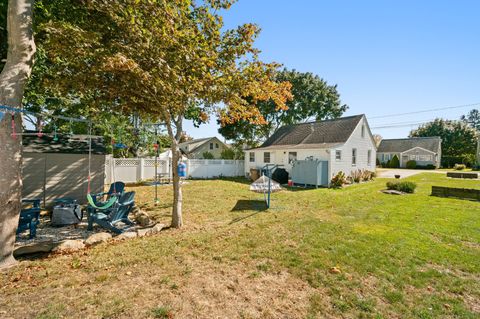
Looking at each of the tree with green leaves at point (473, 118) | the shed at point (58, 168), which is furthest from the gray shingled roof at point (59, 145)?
the tree with green leaves at point (473, 118)

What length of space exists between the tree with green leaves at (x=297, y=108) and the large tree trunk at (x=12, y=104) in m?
22.5

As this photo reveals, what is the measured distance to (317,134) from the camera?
20234 millimetres

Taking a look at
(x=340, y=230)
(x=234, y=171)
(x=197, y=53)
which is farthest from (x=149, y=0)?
(x=234, y=171)

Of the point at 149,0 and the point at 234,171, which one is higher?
the point at 149,0

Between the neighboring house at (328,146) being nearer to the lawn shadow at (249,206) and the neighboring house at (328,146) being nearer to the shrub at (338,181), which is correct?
the shrub at (338,181)

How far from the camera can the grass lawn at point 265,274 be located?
3.12 meters

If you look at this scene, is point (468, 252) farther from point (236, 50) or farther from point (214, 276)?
point (236, 50)

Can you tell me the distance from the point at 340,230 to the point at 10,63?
855cm

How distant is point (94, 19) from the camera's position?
5.71 meters

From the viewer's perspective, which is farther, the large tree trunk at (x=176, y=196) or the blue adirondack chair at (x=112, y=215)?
the large tree trunk at (x=176, y=196)

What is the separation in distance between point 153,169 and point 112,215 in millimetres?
12809

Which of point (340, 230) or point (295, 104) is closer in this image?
point (340, 230)

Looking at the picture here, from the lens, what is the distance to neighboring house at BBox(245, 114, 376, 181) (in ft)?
55.6

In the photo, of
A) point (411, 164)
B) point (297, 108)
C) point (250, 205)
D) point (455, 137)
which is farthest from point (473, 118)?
point (250, 205)
